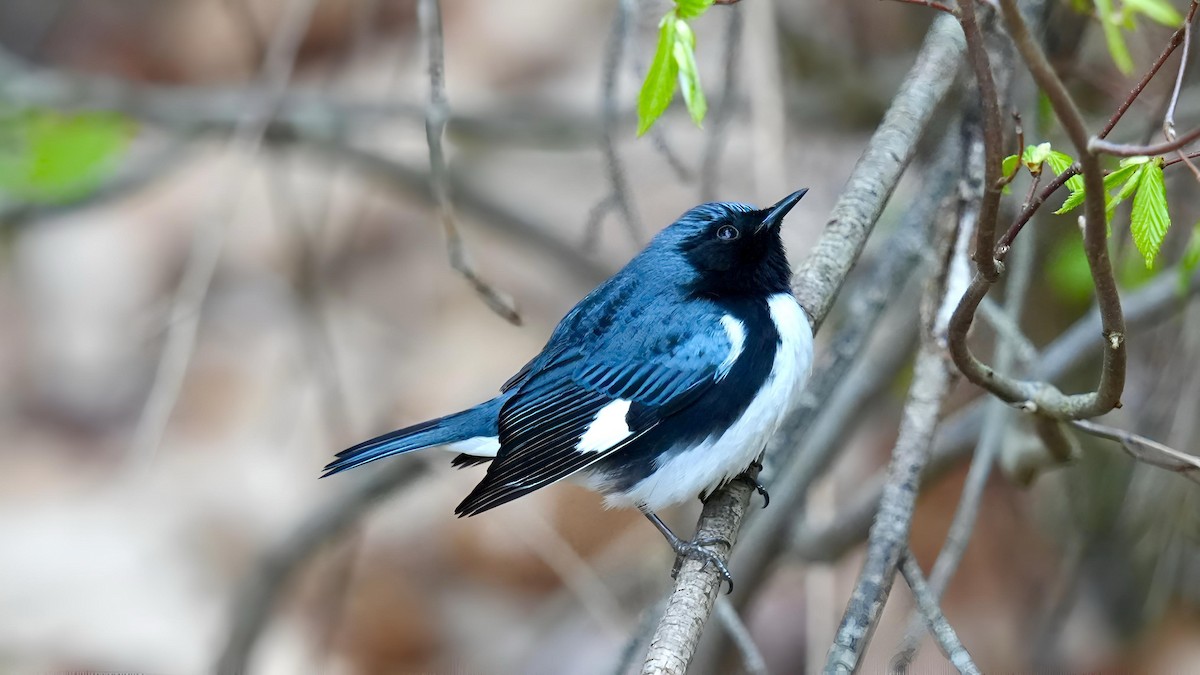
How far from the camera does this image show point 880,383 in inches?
140

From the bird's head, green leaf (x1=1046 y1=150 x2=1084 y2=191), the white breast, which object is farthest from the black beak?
green leaf (x1=1046 y1=150 x2=1084 y2=191)

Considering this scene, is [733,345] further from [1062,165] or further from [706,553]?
[1062,165]

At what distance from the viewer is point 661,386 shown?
2693mm

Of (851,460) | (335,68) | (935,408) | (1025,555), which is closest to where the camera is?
(935,408)

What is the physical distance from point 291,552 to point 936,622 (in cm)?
239

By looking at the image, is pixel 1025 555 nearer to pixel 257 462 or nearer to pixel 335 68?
pixel 257 462

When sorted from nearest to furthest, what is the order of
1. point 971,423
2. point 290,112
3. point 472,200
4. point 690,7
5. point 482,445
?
point 690,7 < point 482,445 < point 971,423 < point 290,112 < point 472,200

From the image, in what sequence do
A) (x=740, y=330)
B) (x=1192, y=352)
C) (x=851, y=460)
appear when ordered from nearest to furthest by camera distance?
1. (x=740, y=330)
2. (x=1192, y=352)
3. (x=851, y=460)

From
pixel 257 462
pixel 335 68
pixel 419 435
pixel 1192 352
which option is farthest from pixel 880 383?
pixel 335 68

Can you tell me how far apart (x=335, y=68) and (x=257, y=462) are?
193 cm

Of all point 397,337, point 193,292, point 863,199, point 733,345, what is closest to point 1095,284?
point 863,199

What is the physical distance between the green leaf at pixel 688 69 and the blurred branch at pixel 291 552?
6.76 ft

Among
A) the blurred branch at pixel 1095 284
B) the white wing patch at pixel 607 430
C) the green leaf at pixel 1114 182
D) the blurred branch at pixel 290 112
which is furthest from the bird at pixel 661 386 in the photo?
the blurred branch at pixel 290 112

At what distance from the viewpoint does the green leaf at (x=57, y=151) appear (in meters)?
3.80
